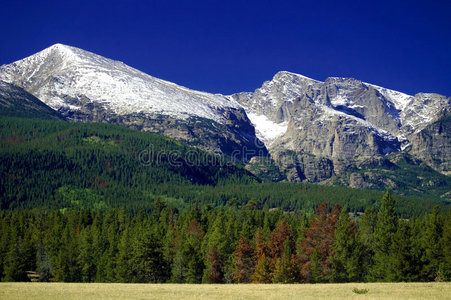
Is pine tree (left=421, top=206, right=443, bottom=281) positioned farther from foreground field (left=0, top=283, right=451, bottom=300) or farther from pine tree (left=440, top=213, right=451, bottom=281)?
foreground field (left=0, top=283, right=451, bottom=300)

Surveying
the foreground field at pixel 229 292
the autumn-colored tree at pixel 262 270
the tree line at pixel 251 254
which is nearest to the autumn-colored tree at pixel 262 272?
the autumn-colored tree at pixel 262 270

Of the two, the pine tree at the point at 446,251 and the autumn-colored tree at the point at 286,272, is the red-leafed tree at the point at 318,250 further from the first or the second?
the pine tree at the point at 446,251

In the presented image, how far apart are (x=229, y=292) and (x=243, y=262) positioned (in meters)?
40.6

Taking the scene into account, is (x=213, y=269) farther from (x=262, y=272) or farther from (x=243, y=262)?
(x=262, y=272)

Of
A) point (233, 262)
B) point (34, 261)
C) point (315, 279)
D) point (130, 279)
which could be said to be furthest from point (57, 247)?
point (315, 279)

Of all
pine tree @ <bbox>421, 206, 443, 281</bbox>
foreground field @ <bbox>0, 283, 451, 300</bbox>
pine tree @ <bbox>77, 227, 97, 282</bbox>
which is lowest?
pine tree @ <bbox>77, 227, 97, 282</bbox>

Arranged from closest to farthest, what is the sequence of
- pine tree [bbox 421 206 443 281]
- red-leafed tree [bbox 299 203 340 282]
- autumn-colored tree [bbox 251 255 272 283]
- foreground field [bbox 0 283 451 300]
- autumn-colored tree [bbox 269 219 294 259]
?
foreground field [bbox 0 283 451 300], pine tree [bbox 421 206 443 281], autumn-colored tree [bbox 251 255 272 283], red-leafed tree [bbox 299 203 340 282], autumn-colored tree [bbox 269 219 294 259]

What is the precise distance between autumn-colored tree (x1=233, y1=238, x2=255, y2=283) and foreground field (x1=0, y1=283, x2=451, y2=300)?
32929mm

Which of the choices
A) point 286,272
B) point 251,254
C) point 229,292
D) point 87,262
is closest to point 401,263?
point 286,272

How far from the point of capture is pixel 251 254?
3814 inches

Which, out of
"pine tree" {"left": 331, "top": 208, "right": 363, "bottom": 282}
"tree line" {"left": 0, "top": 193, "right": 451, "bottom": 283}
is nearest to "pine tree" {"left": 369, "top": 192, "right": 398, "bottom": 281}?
"tree line" {"left": 0, "top": 193, "right": 451, "bottom": 283}

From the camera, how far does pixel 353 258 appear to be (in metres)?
87.5

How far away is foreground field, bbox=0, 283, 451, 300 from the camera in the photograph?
51562 millimetres

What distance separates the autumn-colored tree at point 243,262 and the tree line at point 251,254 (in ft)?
0.59
